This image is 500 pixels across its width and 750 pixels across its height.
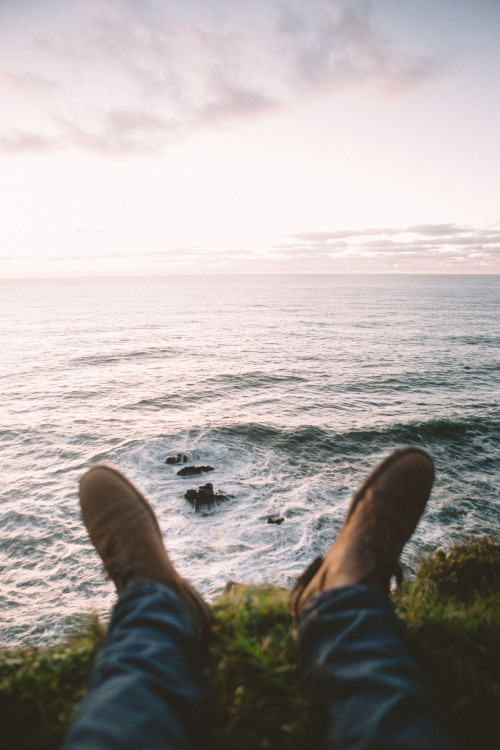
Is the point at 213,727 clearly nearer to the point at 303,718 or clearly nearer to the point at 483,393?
the point at 303,718

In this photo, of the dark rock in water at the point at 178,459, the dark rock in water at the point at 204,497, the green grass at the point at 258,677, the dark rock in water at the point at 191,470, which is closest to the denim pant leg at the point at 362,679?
the green grass at the point at 258,677

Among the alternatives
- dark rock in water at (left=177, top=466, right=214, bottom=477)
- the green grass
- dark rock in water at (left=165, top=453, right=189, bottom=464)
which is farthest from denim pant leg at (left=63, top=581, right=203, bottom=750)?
dark rock in water at (left=165, top=453, right=189, bottom=464)

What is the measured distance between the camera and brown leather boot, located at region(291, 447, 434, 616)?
7.64 feet

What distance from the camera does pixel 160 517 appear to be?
9.78m

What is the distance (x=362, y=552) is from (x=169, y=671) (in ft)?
4.68

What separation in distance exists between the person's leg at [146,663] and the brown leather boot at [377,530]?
0.76 meters

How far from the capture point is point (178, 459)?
12734 mm

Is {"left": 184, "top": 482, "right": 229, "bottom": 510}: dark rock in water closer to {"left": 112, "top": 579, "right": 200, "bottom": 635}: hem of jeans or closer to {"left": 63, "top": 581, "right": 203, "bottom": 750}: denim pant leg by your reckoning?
{"left": 112, "top": 579, "right": 200, "bottom": 635}: hem of jeans

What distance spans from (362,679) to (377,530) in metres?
1.35

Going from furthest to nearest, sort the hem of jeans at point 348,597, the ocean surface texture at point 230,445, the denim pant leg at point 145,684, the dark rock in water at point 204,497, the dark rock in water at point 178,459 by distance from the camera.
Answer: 1. the dark rock in water at point 178,459
2. the dark rock in water at point 204,497
3. the ocean surface texture at point 230,445
4. the hem of jeans at point 348,597
5. the denim pant leg at point 145,684

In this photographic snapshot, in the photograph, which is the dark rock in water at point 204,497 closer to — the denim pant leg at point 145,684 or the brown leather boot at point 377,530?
the brown leather boot at point 377,530

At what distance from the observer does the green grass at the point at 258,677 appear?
1.58 meters

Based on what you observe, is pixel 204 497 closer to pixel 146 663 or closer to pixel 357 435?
pixel 357 435

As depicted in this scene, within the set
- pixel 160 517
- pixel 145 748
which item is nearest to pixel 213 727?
pixel 145 748
